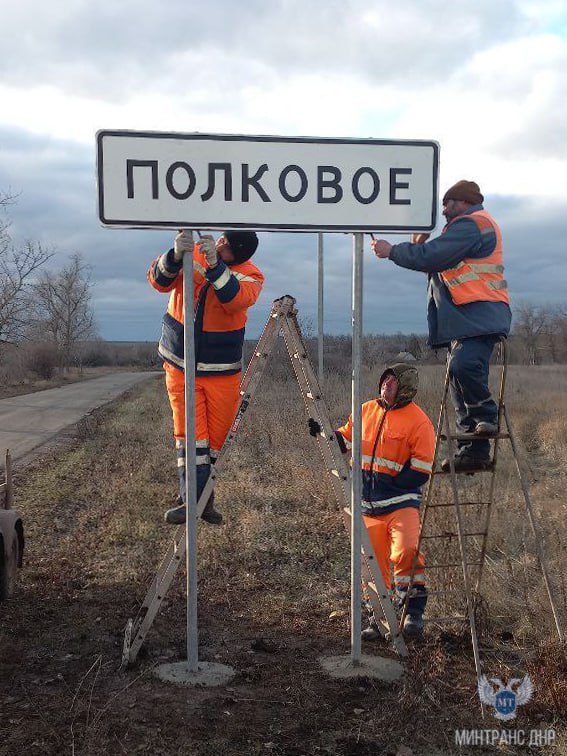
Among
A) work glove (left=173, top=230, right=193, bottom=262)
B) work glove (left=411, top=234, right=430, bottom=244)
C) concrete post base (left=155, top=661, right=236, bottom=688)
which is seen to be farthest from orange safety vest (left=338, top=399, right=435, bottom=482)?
work glove (left=173, top=230, right=193, bottom=262)

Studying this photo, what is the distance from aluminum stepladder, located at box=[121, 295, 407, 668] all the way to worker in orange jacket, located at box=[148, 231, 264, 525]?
16 cm

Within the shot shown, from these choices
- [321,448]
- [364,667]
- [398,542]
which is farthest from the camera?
[398,542]

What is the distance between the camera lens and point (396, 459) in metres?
5.43

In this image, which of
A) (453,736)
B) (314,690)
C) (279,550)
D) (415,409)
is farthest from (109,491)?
(453,736)

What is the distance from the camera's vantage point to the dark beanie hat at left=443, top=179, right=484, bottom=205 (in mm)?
4688

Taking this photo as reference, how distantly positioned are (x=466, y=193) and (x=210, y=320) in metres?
1.77

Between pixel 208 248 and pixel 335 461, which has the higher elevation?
pixel 208 248

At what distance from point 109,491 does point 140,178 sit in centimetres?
782

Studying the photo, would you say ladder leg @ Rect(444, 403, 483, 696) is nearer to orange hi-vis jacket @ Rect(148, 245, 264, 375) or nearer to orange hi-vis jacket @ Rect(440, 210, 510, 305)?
orange hi-vis jacket @ Rect(440, 210, 510, 305)

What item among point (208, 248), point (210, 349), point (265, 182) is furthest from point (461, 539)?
point (265, 182)

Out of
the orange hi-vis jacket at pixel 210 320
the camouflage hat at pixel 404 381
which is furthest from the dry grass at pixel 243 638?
the orange hi-vis jacket at pixel 210 320

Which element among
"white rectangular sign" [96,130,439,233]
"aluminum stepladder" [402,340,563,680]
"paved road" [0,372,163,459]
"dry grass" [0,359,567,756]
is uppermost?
"white rectangular sign" [96,130,439,233]

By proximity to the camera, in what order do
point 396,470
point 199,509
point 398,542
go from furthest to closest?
point 396,470 < point 398,542 < point 199,509

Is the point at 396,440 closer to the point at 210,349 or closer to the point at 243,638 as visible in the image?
the point at 210,349
